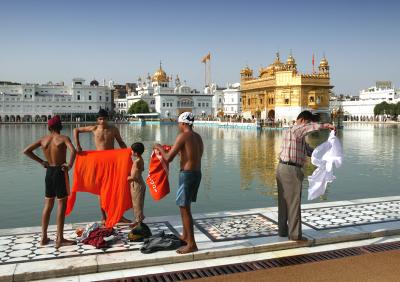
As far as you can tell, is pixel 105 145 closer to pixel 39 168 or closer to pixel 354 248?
pixel 354 248

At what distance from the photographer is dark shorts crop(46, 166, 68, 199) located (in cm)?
564

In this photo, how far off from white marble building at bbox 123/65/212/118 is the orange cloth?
320 feet

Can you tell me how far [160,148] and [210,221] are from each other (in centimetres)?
199

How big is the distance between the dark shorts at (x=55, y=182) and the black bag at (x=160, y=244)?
50.7 inches

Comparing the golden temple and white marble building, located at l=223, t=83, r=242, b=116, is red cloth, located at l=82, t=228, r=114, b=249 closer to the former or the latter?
the golden temple

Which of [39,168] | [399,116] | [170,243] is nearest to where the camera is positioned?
[170,243]

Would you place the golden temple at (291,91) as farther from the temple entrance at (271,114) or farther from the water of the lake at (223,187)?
the water of the lake at (223,187)

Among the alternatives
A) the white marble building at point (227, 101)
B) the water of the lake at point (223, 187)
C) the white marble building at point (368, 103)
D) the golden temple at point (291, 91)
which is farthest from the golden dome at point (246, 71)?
the water of the lake at point (223, 187)

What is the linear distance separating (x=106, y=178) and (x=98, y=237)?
3.34 ft

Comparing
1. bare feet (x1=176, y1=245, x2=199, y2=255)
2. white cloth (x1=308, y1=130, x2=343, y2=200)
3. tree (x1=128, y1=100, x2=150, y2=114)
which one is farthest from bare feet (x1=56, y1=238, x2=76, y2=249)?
tree (x1=128, y1=100, x2=150, y2=114)

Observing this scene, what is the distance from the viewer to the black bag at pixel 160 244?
5.43 meters

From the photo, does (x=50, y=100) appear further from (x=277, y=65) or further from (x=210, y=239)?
(x=210, y=239)

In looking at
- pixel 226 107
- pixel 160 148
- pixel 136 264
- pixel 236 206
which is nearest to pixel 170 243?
pixel 136 264

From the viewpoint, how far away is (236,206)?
9539 mm
